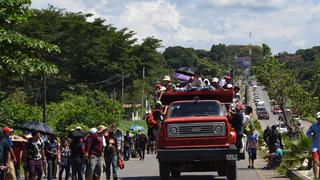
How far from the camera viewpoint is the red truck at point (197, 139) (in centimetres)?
1686

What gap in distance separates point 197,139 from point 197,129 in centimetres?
26

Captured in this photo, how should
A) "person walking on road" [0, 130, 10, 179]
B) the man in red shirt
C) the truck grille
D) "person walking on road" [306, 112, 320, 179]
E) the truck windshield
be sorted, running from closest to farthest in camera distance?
"person walking on road" [0, 130, 10, 179] → "person walking on road" [306, 112, 320, 179] → the truck grille → the man in red shirt → the truck windshield

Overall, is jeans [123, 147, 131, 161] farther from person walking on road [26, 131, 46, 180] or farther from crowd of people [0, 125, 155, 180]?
person walking on road [26, 131, 46, 180]

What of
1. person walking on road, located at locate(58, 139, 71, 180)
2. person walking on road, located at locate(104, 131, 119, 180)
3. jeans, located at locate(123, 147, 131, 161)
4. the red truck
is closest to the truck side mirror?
the red truck

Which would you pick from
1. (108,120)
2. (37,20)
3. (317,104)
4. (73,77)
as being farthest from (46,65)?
(317,104)

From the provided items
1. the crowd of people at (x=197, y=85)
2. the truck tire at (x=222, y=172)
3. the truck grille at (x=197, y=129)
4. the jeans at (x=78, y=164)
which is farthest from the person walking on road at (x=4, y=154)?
the truck tire at (x=222, y=172)

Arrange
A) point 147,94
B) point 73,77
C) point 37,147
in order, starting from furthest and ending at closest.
Result: point 147,94
point 73,77
point 37,147

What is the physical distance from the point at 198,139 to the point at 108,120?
32118 mm

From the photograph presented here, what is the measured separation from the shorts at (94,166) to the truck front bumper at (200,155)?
1.85 meters

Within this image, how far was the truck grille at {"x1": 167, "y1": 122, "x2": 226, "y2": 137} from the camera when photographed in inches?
671

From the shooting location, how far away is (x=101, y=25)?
70438 millimetres

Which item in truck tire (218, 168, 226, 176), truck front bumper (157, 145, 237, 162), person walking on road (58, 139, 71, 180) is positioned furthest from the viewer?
person walking on road (58, 139, 71, 180)

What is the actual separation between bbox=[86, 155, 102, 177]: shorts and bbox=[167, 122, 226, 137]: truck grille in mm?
2098

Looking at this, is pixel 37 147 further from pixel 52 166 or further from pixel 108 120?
pixel 108 120
